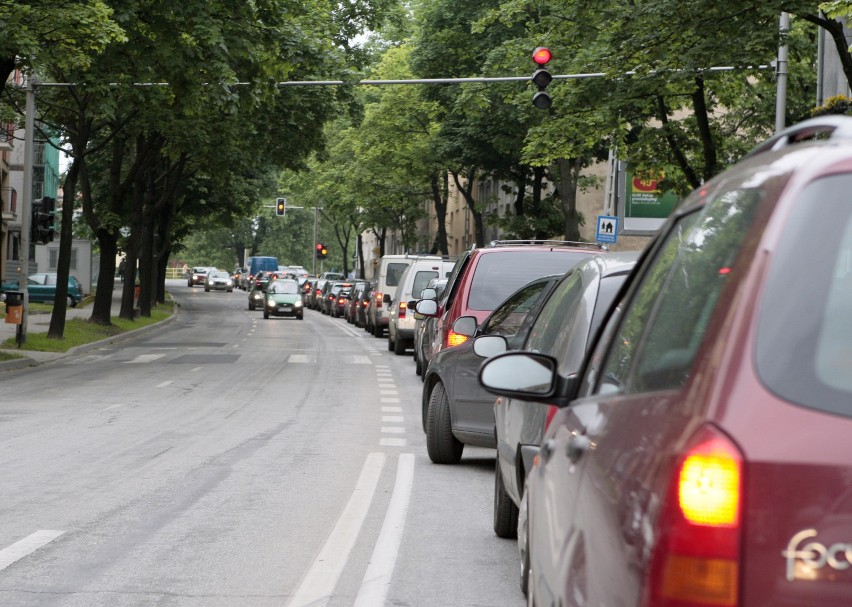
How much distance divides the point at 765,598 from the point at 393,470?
8656 millimetres

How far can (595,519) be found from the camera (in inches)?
110

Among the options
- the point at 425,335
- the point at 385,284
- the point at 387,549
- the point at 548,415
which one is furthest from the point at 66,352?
the point at 548,415

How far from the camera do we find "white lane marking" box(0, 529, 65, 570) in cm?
679

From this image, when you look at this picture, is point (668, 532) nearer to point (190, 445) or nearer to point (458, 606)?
point (458, 606)

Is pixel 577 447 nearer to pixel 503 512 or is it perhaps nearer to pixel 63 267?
pixel 503 512

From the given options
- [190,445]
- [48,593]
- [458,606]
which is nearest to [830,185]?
[458,606]

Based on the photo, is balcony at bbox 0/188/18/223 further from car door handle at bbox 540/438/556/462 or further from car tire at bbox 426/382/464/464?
car door handle at bbox 540/438/556/462

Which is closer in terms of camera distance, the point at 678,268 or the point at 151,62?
the point at 678,268

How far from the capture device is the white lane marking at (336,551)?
6.08 m

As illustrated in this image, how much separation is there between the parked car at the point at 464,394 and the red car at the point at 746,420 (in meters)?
6.78

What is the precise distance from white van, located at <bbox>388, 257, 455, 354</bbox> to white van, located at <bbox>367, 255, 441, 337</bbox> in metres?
5.29

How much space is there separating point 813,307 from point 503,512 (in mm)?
5414

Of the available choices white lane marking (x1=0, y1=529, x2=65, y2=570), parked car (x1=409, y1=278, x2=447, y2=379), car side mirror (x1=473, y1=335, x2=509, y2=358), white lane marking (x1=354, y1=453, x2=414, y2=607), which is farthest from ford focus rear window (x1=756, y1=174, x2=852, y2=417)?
parked car (x1=409, y1=278, x2=447, y2=379)

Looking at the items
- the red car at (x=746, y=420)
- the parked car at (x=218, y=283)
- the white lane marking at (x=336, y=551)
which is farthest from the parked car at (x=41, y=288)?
the red car at (x=746, y=420)
